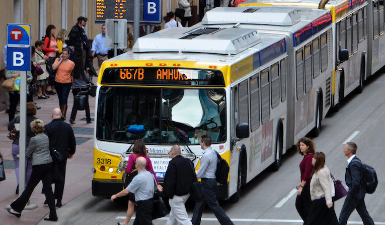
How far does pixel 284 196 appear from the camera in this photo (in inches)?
671

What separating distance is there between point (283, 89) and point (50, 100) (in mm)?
8777

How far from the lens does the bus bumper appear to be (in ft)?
51.0

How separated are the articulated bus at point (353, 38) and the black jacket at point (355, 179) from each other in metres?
10.8

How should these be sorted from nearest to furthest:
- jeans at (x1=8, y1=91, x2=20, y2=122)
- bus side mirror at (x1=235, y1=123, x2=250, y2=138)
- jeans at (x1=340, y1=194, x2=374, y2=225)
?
jeans at (x1=340, y1=194, x2=374, y2=225), bus side mirror at (x1=235, y1=123, x2=250, y2=138), jeans at (x1=8, y1=91, x2=20, y2=122)

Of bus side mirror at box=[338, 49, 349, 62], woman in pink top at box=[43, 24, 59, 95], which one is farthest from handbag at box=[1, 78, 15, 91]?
bus side mirror at box=[338, 49, 349, 62]

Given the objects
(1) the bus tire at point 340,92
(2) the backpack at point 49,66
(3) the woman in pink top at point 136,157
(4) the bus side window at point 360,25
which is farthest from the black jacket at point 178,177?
(4) the bus side window at point 360,25

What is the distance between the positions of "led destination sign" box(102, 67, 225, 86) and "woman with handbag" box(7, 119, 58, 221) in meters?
1.51

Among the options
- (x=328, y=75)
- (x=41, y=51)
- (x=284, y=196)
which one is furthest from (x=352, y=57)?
(x=284, y=196)

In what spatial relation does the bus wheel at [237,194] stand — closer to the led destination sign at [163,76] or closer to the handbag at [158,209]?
the led destination sign at [163,76]

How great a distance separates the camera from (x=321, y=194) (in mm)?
13273

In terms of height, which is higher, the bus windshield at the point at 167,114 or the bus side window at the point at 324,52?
the bus side window at the point at 324,52

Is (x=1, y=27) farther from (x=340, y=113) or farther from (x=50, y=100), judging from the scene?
(x=340, y=113)

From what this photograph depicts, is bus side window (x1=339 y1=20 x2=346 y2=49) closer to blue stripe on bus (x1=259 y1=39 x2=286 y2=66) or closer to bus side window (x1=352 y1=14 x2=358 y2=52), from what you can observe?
bus side window (x1=352 y1=14 x2=358 y2=52)

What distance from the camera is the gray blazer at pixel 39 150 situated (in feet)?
48.0
